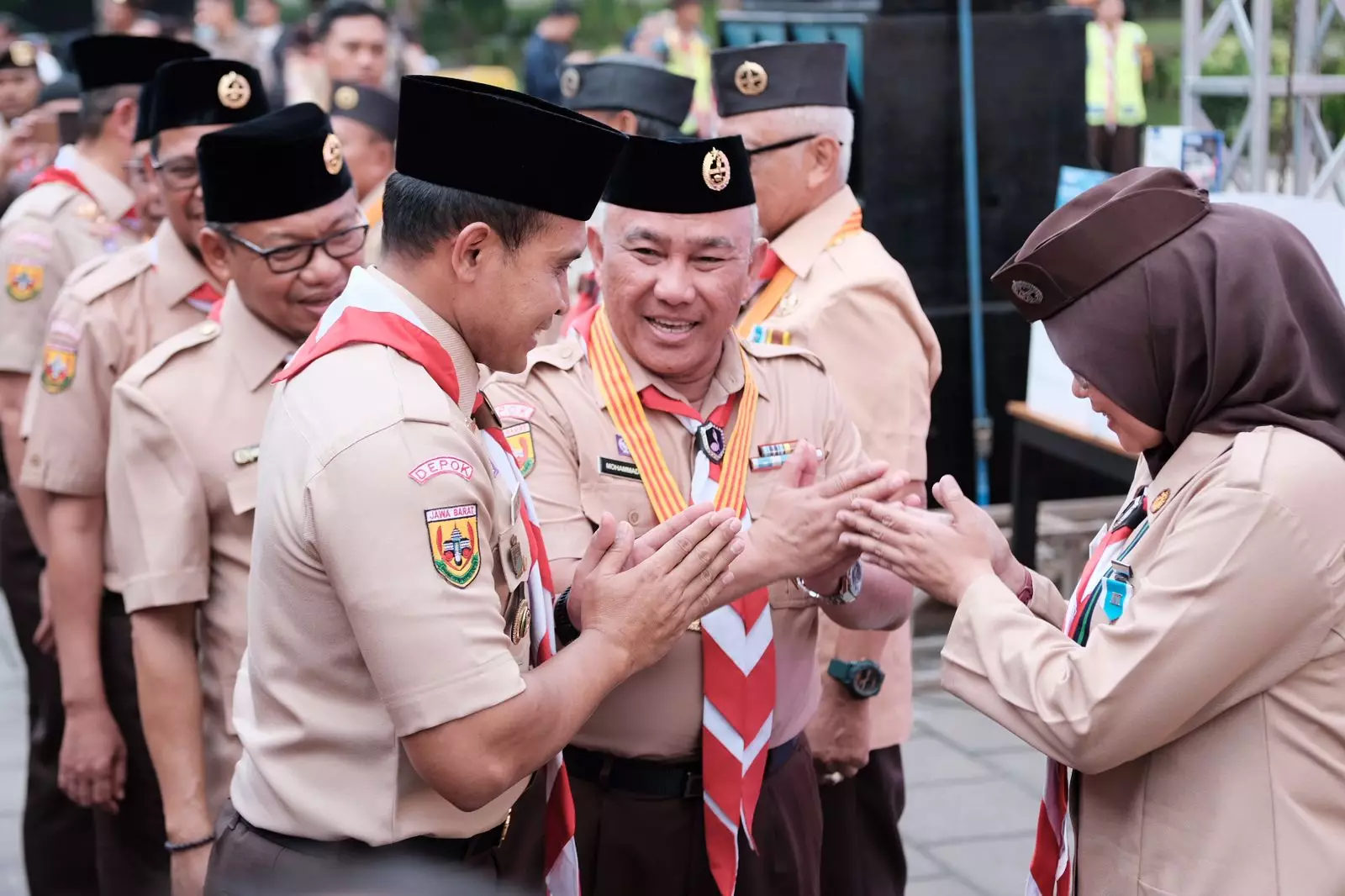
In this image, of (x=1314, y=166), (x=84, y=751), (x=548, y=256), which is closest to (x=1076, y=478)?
(x=1314, y=166)

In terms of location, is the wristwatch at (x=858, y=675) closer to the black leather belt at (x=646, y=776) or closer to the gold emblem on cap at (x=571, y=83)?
the black leather belt at (x=646, y=776)

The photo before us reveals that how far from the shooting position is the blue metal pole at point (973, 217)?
696 centimetres

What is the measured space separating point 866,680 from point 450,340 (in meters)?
1.62

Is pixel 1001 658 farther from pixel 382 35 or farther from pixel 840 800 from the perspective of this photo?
pixel 382 35

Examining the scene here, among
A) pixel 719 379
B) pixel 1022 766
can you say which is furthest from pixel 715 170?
pixel 1022 766

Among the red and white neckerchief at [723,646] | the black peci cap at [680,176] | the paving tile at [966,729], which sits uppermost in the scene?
the black peci cap at [680,176]

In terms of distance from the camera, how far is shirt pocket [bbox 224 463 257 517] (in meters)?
2.92

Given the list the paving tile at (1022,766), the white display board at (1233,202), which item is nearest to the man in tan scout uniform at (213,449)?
the white display board at (1233,202)

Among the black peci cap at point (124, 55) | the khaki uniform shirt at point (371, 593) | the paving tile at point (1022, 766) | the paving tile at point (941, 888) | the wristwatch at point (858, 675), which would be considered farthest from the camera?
the paving tile at point (1022, 766)

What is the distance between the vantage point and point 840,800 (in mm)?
3631

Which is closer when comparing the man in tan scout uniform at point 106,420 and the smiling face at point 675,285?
the smiling face at point 675,285

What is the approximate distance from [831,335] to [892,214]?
3617 mm

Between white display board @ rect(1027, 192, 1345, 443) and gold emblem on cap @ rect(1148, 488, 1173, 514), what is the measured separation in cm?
181

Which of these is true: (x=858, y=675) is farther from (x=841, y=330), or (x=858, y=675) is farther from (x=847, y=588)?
(x=841, y=330)
